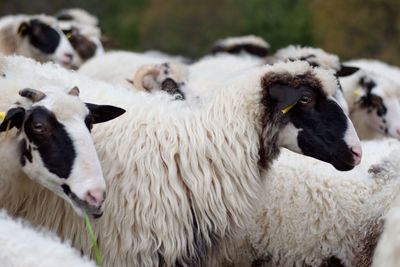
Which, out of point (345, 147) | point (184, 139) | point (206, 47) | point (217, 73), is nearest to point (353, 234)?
point (345, 147)

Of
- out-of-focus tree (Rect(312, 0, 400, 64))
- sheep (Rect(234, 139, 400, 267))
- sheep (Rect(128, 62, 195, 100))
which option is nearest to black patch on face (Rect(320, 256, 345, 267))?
sheep (Rect(234, 139, 400, 267))

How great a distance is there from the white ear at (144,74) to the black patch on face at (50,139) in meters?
2.45

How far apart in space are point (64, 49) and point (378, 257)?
4630 millimetres

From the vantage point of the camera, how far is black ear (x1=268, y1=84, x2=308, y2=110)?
4477 millimetres

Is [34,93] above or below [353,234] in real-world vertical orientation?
above

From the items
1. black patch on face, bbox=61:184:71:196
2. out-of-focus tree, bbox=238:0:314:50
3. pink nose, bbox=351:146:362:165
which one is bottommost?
out-of-focus tree, bbox=238:0:314:50

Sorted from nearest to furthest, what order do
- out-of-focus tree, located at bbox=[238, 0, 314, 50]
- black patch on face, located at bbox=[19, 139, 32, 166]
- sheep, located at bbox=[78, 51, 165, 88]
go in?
black patch on face, located at bbox=[19, 139, 32, 166]
sheep, located at bbox=[78, 51, 165, 88]
out-of-focus tree, located at bbox=[238, 0, 314, 50]

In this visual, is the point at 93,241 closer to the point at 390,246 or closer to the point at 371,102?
the point at 390,246

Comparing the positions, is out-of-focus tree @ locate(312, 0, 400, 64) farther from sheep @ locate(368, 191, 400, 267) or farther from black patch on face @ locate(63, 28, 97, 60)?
sheep @ locate(368, 191, 400, 267)

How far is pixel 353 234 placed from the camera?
17.2ft

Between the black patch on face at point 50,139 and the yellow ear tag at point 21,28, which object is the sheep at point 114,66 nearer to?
the yellow ear tag at point 21,28

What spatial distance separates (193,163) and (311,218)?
3.80 feet

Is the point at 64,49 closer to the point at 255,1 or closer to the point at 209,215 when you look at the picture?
the point at 209,215

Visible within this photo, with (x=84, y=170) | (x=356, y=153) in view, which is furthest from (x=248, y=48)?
(x=84, y=170)
